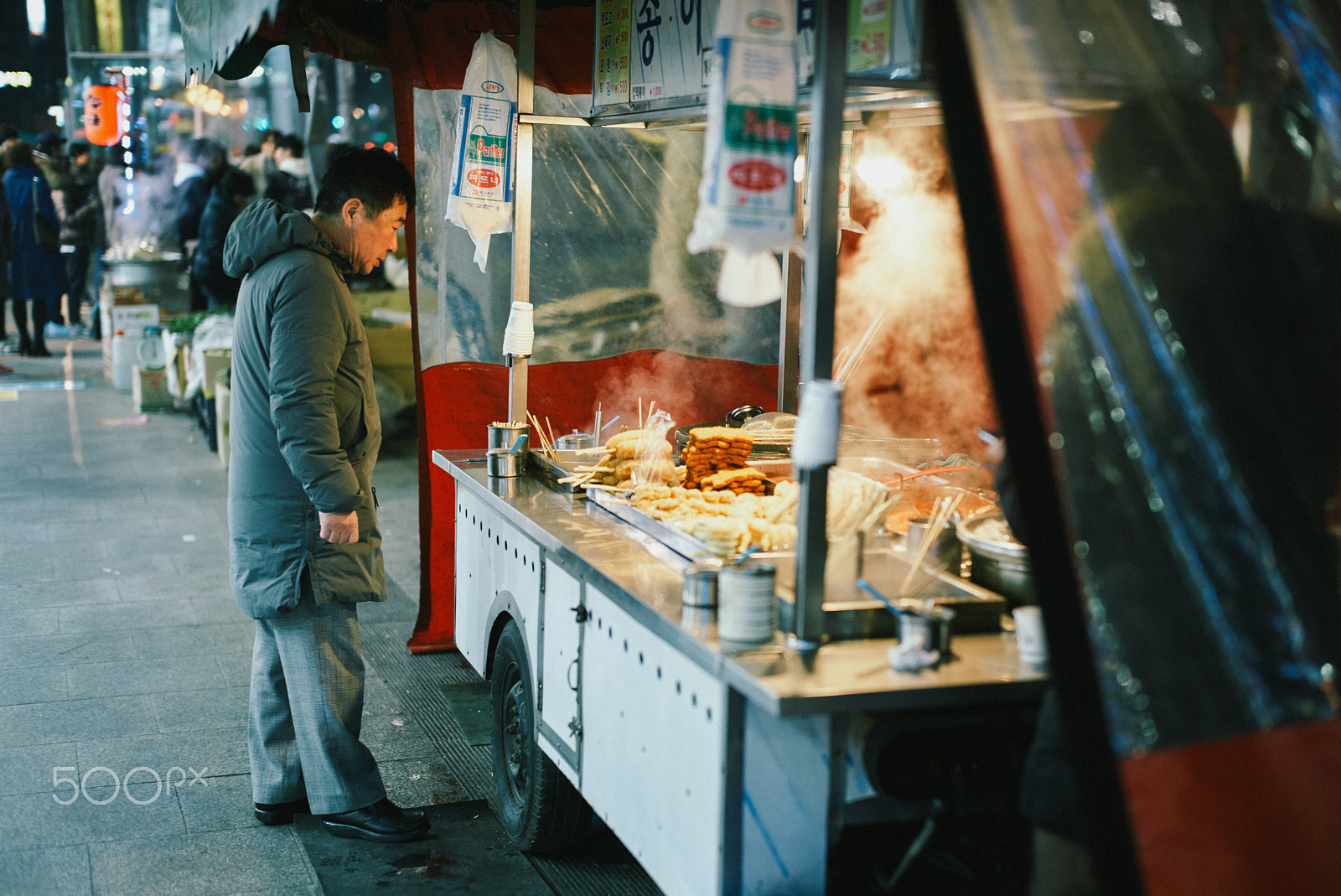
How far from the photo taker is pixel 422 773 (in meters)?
4.52

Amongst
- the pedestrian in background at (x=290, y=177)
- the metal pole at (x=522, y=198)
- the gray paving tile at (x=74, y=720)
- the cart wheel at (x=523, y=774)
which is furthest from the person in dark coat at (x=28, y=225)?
the cart wheel at (x=523, y=774)

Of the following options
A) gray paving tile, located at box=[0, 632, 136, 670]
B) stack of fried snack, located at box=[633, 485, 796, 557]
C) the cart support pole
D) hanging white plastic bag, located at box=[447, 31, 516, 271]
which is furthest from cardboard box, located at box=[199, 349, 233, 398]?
stack of fried snack, located at box=[633, 485, 796, 557]

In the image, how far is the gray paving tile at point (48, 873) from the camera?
354 centimetres

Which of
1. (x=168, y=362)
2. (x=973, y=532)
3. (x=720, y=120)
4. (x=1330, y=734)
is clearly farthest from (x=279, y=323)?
(x=168, y=362)

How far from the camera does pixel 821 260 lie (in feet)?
7.95

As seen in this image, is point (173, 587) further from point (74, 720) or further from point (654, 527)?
point (654, 527)

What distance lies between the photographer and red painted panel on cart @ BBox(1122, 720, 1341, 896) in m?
1.76

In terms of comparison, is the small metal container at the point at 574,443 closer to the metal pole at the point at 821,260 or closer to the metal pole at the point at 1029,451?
the metal pole at the point at 821,260

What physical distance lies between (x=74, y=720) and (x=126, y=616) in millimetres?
1479

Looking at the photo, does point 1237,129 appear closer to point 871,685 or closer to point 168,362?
point 871,685

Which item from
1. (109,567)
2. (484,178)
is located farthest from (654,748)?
(109,567)

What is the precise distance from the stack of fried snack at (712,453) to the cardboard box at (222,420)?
6096mm

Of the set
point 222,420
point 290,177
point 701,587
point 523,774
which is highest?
point 290,177

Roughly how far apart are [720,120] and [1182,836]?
159 cm
